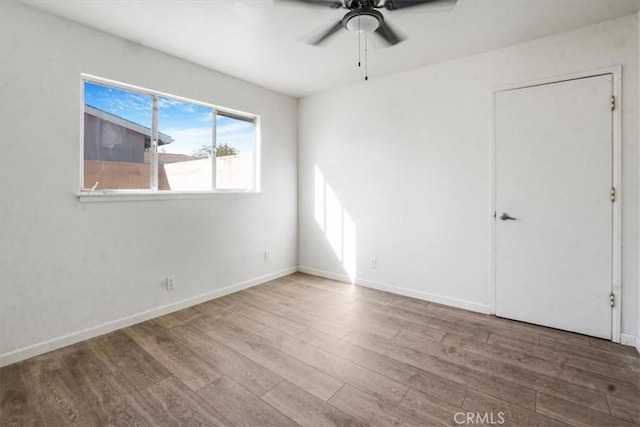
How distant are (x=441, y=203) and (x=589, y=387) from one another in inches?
74.6

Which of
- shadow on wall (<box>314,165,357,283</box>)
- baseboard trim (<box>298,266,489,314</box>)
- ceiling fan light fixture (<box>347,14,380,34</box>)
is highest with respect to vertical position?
ceiling fan light fixture (<box>347,14,380,34</box>)

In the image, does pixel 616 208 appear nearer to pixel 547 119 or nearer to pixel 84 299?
pixel 547 119

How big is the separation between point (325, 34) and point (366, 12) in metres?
0.35

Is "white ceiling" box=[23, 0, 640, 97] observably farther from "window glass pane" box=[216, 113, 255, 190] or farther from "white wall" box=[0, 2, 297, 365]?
"window glass pane" box=[216, 113, 255, 190]

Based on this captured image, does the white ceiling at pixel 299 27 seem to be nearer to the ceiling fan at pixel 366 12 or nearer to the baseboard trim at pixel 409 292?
the ceiling fan at pixel 366 12

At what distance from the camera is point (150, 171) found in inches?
119

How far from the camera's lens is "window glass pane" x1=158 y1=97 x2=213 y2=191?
313 cm

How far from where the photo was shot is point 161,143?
10.2 ft

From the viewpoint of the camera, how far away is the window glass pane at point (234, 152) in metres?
3.68

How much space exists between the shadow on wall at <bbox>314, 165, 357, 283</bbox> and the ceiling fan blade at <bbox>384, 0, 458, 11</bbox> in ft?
8.43

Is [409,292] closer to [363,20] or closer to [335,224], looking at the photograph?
[335,224]

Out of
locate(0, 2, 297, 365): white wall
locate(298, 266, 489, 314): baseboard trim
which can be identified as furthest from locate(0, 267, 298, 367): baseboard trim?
locate(298, 266, 489, 314): baseboard trim

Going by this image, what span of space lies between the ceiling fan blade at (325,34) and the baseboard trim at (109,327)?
112 inches
